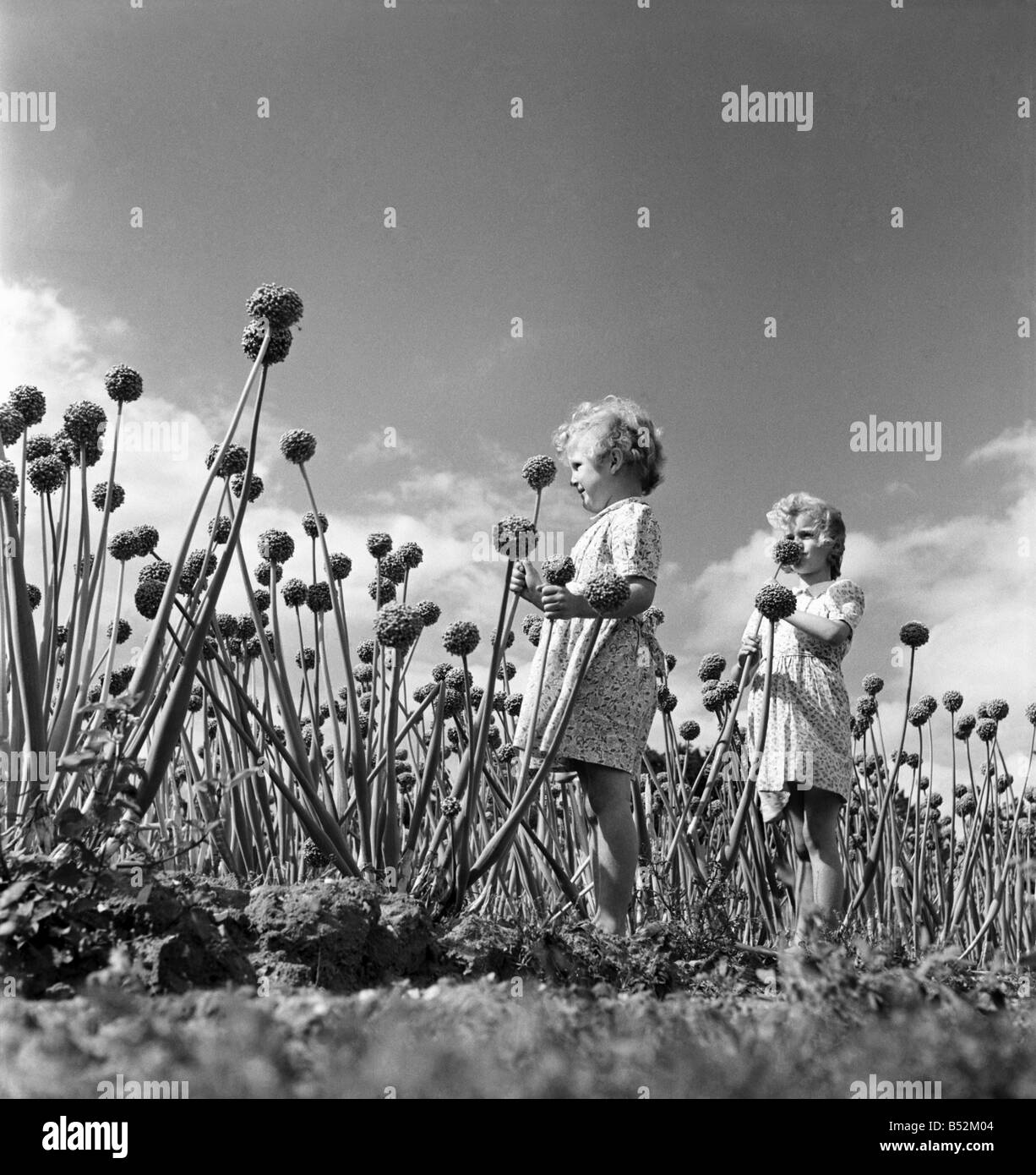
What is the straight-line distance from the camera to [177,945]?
1633mm

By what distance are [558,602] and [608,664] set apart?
22.8 inches

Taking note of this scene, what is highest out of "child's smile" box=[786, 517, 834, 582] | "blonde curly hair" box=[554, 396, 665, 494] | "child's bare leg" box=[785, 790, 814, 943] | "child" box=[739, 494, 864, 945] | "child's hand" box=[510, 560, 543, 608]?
"blonde curly hair" box=[554, 396, 665, 494]

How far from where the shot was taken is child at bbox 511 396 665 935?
2893mm

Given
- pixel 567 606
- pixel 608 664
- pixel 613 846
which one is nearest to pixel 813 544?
pixel 608 664

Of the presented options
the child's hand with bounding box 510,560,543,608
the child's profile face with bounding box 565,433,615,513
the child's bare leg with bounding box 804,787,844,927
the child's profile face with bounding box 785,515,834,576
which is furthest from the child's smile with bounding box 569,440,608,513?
the child's bare leg with bounding box 804,787,844,927

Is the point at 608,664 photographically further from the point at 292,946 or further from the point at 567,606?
the point at 292,946

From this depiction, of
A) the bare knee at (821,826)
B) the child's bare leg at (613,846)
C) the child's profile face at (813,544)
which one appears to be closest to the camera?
the child's bare leg at (613,846)

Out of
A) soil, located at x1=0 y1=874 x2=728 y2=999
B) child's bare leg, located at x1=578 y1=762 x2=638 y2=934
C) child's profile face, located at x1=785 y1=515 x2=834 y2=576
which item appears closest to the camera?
soil, located at x1=0 y1=874 x2=728 y2=999

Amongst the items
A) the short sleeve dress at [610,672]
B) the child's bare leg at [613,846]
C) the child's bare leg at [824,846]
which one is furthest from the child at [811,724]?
the child's bare leg at [613,846]

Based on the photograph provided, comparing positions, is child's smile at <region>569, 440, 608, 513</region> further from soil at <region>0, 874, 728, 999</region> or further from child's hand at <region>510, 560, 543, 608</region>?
soil at <region>0, 874, 728, 999</region>

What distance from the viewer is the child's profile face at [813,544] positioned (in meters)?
4.29

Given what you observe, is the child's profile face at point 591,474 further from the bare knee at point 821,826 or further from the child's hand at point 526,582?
the bare knee at point 821,826

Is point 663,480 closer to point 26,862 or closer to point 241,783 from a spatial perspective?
point 241,783
